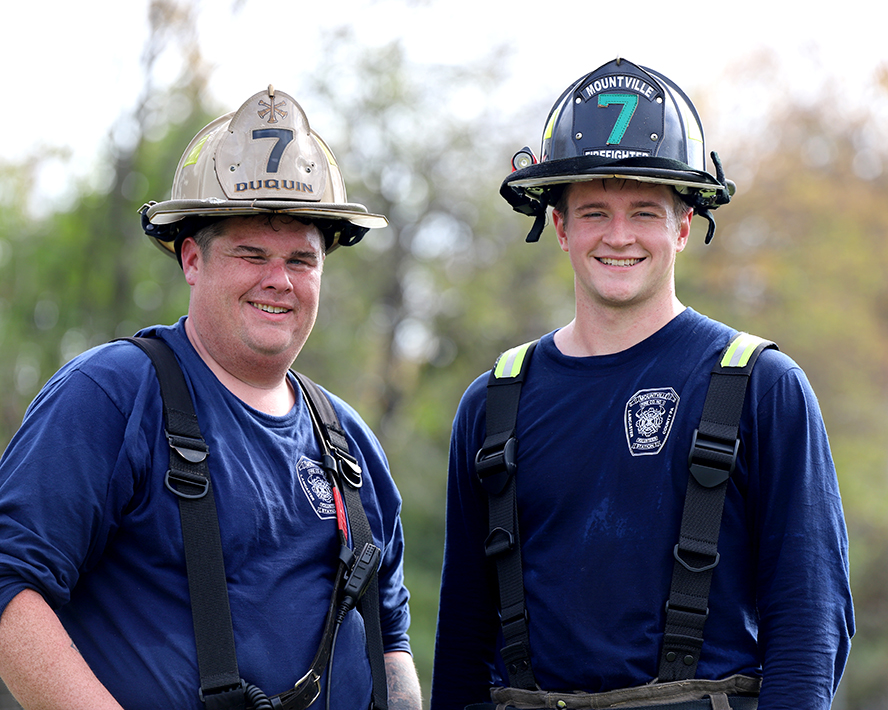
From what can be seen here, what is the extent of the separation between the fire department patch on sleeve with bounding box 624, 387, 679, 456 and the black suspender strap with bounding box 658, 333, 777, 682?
0.12 m

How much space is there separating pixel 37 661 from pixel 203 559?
1.71ft

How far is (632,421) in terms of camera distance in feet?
10.1

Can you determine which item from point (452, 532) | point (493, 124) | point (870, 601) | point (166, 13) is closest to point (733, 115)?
point (493, 124)

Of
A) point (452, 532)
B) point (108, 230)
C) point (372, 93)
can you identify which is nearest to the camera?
point (452, 532)

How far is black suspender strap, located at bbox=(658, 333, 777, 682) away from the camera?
2.80m

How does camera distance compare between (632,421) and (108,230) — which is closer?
(632,421)

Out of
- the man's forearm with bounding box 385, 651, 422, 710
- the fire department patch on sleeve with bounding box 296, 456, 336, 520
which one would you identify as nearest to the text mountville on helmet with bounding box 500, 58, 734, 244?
the fire department patch on sleeve with bounding box 296, 456, 336, 520

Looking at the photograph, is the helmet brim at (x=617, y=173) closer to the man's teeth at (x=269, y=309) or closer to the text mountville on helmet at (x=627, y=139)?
the text mountville on helmet at (x=627, y=139)

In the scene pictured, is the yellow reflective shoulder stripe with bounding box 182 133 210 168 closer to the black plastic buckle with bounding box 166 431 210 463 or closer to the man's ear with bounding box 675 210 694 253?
the black plastic buckle with bounding box 166 431 210 463

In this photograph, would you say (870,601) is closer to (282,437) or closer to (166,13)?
(166,13)

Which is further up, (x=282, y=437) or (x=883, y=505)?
(x=282, y=437)

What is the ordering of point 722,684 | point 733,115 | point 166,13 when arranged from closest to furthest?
1. point 722,684
2. point 166,13
3. point 733,115

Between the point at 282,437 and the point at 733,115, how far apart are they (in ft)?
74.1

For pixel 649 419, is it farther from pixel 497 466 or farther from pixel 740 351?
pixel 497 466
